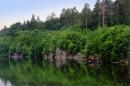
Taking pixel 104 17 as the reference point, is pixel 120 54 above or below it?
below

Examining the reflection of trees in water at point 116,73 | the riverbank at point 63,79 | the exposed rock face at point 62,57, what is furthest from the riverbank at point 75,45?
the riverbank at point 63,79

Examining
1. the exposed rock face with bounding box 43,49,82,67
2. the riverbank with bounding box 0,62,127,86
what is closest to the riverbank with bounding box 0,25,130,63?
the exposed rock face with bounding box 43,49,82,67

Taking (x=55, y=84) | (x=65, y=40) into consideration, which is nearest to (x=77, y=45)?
(x=65, y=40)

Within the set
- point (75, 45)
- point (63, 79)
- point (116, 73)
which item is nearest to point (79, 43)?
point (75, 45)

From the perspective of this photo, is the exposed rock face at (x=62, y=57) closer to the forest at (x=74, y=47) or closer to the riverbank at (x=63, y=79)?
the forest at (x=74, y=47)

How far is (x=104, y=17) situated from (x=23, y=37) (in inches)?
2475

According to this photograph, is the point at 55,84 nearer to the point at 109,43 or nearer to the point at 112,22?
the point at 109,43

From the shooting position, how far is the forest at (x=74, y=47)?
224 ft

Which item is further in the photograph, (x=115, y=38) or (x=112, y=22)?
(x=112, y=22)

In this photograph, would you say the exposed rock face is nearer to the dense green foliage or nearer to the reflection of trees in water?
the dense green foliage

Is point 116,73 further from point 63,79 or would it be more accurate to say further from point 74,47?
point 74,47

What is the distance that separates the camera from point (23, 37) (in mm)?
180625

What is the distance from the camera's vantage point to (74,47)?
380 feet

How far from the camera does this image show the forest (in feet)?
224
